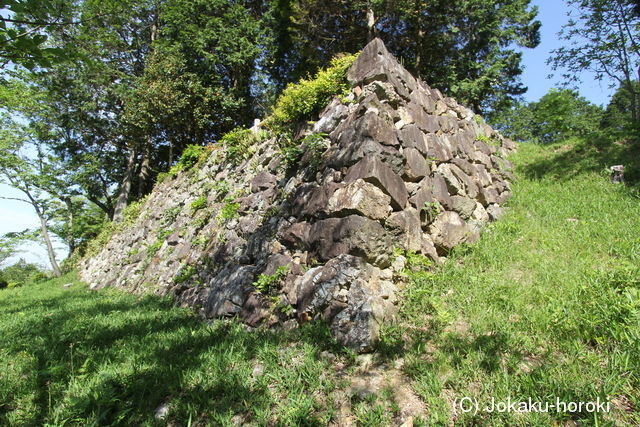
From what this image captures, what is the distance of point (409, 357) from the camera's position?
9.75ft

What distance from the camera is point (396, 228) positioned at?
173 inches

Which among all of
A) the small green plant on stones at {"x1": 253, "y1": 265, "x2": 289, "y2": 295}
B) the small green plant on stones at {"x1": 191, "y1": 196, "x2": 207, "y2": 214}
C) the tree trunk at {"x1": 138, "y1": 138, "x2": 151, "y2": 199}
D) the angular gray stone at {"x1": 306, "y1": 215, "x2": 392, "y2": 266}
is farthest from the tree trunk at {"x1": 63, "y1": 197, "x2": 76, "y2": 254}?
the angular gray stone at {"x1": 306, "y1": 215, "x2": 392, "y2": 266}

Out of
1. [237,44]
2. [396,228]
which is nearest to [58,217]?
[237,44]

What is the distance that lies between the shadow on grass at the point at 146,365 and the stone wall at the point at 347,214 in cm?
48

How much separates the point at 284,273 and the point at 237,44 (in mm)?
14218

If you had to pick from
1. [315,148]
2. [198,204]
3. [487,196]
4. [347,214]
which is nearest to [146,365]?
[347,214]

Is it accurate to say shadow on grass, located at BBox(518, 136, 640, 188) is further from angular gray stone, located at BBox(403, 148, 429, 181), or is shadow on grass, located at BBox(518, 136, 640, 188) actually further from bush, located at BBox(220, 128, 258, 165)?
bush, located at BBox(220, 128, 258, 165)

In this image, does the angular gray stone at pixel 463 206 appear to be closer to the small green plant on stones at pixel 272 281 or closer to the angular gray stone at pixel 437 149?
the angular gray stone at pixel 437 149

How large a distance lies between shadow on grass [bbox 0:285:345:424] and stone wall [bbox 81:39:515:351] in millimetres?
483

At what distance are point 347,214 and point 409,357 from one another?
1967 millimetres

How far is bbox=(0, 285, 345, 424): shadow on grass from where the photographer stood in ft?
8.32

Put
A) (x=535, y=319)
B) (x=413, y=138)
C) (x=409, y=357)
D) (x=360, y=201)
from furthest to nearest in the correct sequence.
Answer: (x=413, y=138) < (x=360, y=201) < (x=535, y=319) < (x=409, y=357)

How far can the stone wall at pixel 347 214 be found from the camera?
3.91 m

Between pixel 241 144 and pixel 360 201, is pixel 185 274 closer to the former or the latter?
pixel 241 144
